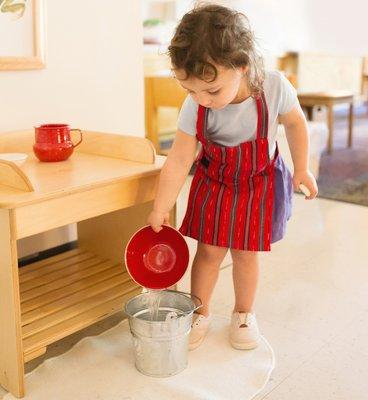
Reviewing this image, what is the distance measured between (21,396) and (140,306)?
34 cm

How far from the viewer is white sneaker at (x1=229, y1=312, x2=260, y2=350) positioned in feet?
4.60

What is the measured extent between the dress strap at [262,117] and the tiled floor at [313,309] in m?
0.54

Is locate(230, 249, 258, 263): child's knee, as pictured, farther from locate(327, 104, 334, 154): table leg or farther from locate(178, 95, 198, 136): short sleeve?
locate(327, 104, 334, 154): table leg

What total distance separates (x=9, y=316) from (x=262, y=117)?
702 millimetres

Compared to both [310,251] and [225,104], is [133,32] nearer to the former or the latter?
[225,104]

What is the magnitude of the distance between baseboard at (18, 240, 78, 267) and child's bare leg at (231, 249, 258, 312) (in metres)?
0.66

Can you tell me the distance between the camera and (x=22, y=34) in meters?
1.57

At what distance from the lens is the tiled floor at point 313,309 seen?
1277 millimetres

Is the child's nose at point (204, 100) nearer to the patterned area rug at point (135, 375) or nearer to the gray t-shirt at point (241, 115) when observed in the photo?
the gray t-shirt at point (241, 115)

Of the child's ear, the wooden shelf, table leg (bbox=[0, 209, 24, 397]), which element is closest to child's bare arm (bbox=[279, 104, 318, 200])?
the child's ear

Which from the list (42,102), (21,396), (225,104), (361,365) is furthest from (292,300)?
(42,102)

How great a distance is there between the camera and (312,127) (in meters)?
3.20

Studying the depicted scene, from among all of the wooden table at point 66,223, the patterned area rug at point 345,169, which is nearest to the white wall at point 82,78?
the wooden table at point 66,223

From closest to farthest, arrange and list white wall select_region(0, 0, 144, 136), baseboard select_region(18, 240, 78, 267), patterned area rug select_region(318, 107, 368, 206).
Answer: white wall select_region(0, 0, 144, 136)
baseboard select_region(18, 240, 78, 267)
patterned area rug select_region(318, 107, 368, 206)
